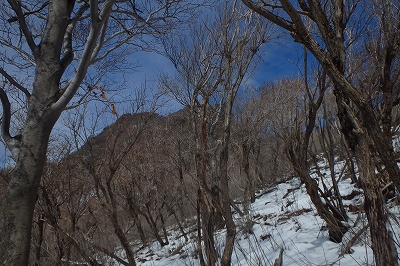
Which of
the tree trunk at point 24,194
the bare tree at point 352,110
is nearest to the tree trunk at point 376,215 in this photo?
the bare tree at point 352,110

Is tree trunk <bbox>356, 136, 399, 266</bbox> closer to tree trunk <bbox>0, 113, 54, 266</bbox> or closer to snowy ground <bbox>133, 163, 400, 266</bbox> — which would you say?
snowy ground <bbox>133, 163, 400, 266</bbox>

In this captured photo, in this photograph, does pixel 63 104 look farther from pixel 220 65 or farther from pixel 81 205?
pixel 81 205

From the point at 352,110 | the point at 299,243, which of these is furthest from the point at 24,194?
the point at 299,243

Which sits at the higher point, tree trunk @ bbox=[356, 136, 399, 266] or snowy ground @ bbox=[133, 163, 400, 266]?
tree trunk @ bbox=[356, 136, 399, 266]

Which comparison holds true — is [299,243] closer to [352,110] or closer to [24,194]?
[352,110]

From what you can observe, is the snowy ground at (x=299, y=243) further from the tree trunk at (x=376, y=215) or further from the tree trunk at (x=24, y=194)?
the tree trunk at (x=24, y=194)

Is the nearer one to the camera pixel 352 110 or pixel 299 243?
pixel 352 110

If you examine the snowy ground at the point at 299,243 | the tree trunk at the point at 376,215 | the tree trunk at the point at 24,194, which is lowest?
the snowy ground at the point at 299,243

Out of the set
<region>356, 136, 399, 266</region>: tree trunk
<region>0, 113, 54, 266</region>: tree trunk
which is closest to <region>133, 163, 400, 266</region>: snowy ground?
<region>356, 136, 399, 266</region>: tree trunk

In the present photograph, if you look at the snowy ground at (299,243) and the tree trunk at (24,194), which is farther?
the snowy ground at (299,243)

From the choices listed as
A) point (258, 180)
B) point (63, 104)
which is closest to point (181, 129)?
point (258, 180)

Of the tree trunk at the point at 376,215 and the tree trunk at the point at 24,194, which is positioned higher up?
the tree trunk at the point at 24,194

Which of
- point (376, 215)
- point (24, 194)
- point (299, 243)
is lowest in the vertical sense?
point (299, 243)

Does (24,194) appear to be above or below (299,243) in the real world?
above
